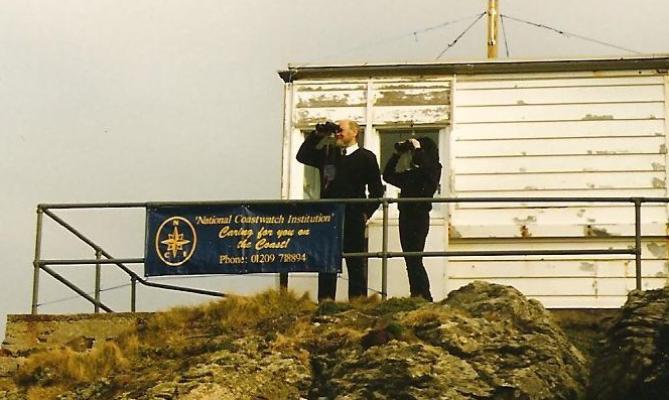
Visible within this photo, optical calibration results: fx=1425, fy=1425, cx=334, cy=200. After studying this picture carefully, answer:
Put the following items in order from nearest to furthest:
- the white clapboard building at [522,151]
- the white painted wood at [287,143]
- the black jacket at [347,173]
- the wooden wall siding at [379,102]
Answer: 1. the black jacket at [347,173]
2. the white clapboard building at [522,151]
3. the white painted wood at [287,143]
4. the wooden wall siding at [379,102]

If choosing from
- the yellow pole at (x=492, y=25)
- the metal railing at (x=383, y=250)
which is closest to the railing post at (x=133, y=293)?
the metal railing at (x=383, y=250)

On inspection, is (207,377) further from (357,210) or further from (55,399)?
(357,210)

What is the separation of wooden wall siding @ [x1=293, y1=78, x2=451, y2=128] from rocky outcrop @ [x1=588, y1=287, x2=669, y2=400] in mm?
5278

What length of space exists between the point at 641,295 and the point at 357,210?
3.41 m

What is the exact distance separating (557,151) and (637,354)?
18.3 ft

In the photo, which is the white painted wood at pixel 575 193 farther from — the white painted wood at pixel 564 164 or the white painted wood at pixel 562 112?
the white painted wood at pixel 562 112

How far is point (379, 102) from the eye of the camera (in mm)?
18734

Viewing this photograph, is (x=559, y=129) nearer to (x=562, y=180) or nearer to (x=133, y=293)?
(x=562, y=180)

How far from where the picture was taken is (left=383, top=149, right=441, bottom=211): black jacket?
16.0m

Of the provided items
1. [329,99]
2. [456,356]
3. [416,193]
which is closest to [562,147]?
[416,193]

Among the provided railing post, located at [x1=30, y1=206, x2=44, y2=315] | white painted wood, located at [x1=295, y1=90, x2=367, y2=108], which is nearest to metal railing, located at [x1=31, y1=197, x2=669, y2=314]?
railing post, located at [x1=30, y1=206, x2=44, y2=315]

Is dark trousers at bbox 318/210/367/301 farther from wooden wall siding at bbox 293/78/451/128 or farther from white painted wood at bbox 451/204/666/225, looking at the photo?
wooden wall siding at bbox 293/78/451/128

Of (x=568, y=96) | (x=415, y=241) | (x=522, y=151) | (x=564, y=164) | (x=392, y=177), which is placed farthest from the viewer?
(x=568, y=96)

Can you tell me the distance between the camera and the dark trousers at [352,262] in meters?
15.9
